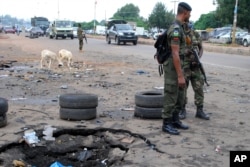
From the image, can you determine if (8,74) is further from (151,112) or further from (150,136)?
(150,136)

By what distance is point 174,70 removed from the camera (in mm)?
5609

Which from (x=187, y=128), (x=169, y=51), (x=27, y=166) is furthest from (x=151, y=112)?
(x=27, y=166)

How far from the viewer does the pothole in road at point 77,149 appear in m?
4.84

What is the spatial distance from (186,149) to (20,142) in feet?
7.54

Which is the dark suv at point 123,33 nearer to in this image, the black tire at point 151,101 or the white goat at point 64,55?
the white goat at point 64,55

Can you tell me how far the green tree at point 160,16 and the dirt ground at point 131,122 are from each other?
5841 cm

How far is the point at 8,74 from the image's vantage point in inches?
504

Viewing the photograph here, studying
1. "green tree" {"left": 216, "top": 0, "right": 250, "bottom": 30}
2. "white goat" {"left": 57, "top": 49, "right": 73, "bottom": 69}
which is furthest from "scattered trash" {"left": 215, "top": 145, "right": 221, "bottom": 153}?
"green tree" {"left": 216, "top": 0, "right": 250, "bottom": 30}

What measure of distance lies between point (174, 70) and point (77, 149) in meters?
1.80

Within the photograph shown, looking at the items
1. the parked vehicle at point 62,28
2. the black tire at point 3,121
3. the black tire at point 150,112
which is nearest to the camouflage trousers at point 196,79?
the black tire at point 150,112

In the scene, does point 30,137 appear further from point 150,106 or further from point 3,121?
point 150,106

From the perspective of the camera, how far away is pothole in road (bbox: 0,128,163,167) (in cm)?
484

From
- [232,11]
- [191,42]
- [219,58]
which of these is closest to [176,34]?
[191,42]

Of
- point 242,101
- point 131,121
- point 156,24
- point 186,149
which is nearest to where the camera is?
point 186,149
